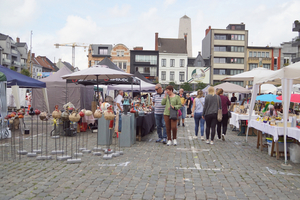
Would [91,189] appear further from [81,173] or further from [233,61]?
[233,61]

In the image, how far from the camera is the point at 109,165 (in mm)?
6586

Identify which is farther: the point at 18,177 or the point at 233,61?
the point at 233,61

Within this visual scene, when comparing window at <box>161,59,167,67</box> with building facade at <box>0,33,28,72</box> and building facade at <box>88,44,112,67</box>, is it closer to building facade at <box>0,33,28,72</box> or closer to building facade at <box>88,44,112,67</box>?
building facade at <box>88,44,112,67</box>

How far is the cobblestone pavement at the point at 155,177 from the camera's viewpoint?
15.6 ft

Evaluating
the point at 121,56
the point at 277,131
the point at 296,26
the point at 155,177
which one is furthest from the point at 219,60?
the point at 155,177

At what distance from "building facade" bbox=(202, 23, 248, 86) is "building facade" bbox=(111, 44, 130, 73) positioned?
1947 centimetres

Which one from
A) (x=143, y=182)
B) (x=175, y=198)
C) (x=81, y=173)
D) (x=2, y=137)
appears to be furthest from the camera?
(x=2, y=137)

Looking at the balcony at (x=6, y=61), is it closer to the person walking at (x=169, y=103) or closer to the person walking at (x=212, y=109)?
the person walking at (x=169, y=103)

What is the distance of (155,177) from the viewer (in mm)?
5680

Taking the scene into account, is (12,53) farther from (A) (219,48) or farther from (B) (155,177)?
(B) (155,177)

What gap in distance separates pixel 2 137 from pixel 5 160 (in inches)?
146

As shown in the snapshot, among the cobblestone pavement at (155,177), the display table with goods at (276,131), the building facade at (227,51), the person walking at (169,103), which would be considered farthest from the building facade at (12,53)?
the display table with goods at (276,131)

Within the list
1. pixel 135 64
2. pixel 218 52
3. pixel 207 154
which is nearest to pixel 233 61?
pixel 218 52

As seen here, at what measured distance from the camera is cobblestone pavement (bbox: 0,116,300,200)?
475 cm
